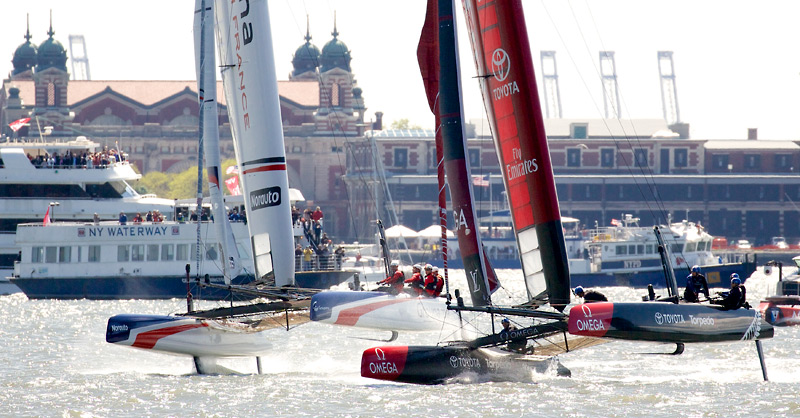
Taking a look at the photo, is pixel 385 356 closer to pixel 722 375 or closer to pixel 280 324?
pixel 280 324

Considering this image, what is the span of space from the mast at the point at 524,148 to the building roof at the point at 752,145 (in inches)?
3460

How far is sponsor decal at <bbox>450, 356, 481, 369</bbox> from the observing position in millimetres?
20453

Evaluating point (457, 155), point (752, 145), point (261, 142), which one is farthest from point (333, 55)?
point (457, 155)

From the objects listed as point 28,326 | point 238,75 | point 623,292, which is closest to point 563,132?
point 623,292

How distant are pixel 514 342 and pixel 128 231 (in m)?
28.2

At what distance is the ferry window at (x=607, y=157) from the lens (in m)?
105

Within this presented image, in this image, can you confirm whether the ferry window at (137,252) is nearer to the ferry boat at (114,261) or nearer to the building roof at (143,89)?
the ferry boat at (114,261)

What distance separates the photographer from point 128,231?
46531 millimetres

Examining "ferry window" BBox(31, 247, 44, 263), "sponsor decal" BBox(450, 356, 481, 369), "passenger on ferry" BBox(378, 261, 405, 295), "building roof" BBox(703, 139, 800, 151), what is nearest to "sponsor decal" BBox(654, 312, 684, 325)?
"sponsor decal" BBox(450, 356, 481, 369)

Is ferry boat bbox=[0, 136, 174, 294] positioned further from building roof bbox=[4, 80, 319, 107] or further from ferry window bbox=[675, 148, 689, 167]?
ferry window bbox=[675, 148, 689, 167]

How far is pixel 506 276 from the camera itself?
246 feet

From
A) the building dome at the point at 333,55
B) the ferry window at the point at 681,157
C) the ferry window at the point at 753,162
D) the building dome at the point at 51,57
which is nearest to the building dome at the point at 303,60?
the building dome at the point at 333,55

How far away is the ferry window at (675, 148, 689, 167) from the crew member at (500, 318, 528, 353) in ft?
282

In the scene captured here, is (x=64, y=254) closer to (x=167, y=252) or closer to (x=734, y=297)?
(x=167, y=252)
